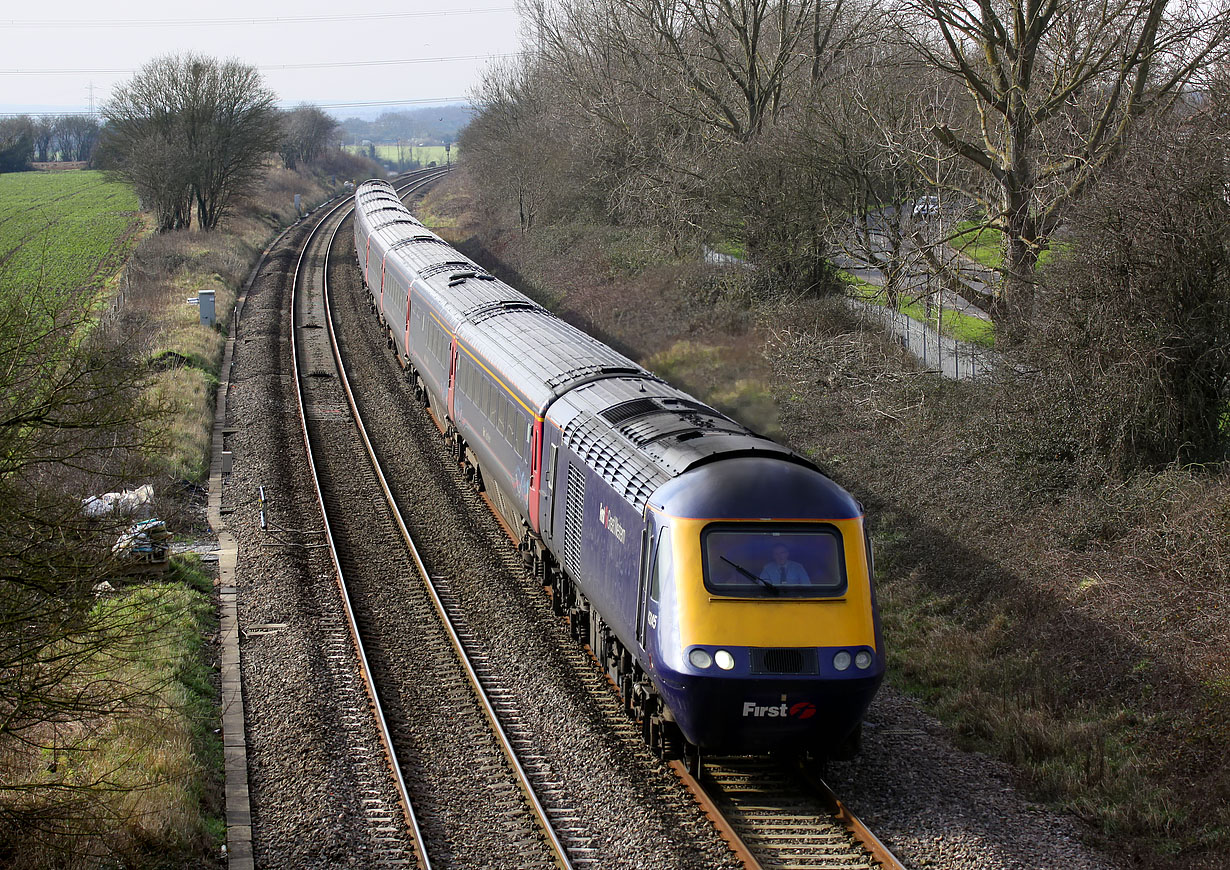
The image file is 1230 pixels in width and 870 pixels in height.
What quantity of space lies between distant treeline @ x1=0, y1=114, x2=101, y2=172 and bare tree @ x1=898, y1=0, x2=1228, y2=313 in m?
107

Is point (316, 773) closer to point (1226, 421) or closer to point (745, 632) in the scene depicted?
point (745, 632)

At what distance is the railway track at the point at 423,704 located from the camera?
28.4ft

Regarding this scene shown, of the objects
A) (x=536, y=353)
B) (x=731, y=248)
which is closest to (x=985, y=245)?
(x=731, y=248)

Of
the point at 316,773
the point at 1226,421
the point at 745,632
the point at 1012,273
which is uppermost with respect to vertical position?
the point at 1012,273

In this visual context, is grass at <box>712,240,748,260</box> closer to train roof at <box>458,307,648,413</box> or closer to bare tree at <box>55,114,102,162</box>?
train roof at <box>458,307,648,413</box>

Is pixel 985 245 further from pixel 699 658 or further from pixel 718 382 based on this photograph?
pixel 699 658

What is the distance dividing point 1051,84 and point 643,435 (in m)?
11.5

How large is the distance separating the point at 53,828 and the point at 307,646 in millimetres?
5245

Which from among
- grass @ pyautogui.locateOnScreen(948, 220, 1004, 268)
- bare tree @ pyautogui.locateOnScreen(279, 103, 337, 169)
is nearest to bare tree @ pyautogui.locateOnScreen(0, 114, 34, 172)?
bare tree @ pyautogui.locateOnScreen(279, 103, 337, 169)

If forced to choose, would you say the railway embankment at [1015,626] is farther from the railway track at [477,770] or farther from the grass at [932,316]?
the grass at [932,316]

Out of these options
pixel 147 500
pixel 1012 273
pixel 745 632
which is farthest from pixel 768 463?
pixel 147 500

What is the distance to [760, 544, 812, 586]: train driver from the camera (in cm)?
870

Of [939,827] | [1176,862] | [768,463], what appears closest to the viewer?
[1176,862]

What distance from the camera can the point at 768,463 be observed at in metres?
9.20
